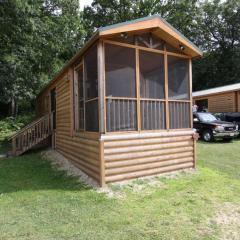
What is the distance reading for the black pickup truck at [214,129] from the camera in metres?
14.9

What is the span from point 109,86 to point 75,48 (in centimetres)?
1608

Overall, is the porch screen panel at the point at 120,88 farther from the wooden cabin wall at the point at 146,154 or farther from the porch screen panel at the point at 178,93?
the porch screen panel at the point at 178,93

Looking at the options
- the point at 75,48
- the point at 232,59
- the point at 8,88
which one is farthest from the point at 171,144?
the point at 232,59

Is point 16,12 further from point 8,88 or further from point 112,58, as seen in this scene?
point 112,58

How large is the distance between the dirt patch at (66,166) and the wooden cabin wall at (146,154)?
2.25 ft

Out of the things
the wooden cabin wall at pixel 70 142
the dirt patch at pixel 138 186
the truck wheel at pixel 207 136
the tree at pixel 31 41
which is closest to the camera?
the dirt patch at pixel 138 186

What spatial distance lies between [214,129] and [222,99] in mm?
7181

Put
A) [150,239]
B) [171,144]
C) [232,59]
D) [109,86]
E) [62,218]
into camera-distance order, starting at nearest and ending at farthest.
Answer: [150,239], [62,218], [109,86], [171,144], [232,59]

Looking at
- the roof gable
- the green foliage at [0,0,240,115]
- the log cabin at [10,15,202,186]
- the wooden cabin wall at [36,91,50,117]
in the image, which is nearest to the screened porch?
the log cabin at [10,15,202,186]

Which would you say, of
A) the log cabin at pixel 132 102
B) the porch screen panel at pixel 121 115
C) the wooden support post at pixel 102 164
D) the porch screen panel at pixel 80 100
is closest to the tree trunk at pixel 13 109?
the log cabin at pixel 132 102

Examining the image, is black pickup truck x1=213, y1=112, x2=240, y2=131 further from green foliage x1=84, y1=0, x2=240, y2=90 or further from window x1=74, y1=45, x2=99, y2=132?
green foliage x1=84, y1=0, x2=240, y2=90

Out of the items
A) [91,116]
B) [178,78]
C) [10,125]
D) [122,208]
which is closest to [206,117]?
[178,78]

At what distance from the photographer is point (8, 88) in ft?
53.0

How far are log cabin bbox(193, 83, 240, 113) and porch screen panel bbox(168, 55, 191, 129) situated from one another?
1156 cm
